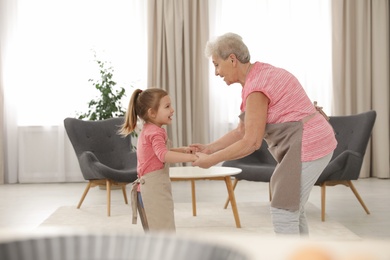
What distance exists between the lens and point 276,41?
8.82 meters

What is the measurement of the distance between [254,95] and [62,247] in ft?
7.93

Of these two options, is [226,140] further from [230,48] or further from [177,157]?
[230,48]

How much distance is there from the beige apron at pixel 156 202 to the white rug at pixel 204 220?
137 cm

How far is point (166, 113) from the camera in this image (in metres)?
3.82

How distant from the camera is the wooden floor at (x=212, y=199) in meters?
5.62

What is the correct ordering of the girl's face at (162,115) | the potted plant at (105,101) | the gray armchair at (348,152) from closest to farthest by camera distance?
the girl's face at (162,115), the gray armchair at (348,152), the potted plant at (105,101)

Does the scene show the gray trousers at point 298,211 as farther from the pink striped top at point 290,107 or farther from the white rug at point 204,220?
the white rug at point 204,220

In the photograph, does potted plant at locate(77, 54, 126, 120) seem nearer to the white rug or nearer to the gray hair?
the white rug

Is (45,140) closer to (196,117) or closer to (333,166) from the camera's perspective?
(196,117)

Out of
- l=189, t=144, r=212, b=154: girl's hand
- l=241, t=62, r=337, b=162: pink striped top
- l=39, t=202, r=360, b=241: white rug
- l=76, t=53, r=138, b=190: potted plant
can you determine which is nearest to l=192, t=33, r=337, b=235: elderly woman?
l=241, t=62, r=337, b=162: pink striped top

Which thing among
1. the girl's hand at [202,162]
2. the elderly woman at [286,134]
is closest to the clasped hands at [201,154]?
the girl's hand at [202,162]

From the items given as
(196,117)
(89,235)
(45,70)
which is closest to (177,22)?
(196,117)

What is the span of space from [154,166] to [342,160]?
262 centimetres

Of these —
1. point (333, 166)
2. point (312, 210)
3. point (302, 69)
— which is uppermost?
point (302, 69)
